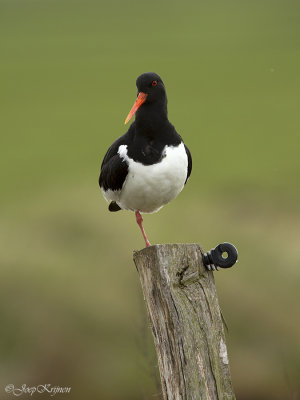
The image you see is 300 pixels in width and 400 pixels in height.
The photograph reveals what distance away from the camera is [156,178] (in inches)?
240

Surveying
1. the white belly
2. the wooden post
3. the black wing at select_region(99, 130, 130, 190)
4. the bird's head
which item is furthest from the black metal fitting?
the bird's head

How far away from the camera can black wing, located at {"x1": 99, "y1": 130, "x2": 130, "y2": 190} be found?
624 cm

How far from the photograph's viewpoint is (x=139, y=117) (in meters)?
6.25

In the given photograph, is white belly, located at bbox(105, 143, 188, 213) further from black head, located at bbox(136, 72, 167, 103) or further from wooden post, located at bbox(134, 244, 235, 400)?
wooden post, located at bbox(134, 244, 235, 400)

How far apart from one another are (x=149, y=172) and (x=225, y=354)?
202 centimetres

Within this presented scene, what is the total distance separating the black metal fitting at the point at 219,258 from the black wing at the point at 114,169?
1699mm

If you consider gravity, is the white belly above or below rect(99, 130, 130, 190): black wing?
below

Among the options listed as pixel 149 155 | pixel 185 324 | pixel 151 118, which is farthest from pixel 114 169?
pixel 185 324

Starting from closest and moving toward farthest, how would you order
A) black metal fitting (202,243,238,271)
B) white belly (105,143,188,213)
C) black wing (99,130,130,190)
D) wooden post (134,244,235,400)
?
wooden post (134,244,235,400)
black metal fitting (202,243,238,271)
white belly (105,143,188,213)
black wing (99,130,130,190)

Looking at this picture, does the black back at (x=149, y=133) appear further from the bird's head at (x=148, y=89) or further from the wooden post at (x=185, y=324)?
the wooden post at (x=185, y=324)

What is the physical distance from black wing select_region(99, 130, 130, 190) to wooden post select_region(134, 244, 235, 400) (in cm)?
159

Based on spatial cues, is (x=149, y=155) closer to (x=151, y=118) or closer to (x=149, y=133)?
(x=149, y=133)

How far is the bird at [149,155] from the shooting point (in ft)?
20.0

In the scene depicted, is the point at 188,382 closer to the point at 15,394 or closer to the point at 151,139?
the point at 151,139
